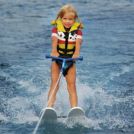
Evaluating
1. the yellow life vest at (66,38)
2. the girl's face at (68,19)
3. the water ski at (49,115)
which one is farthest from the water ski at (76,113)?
the girl's face at (68,19)

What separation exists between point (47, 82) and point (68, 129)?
2889mm

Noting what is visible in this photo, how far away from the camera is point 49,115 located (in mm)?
8500

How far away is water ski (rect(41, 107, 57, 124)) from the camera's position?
841 centimetres

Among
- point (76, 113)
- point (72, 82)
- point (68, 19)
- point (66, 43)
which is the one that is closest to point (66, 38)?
point (66, 43)

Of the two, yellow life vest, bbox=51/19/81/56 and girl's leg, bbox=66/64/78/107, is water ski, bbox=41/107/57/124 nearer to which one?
girl's leg, bbox=66/64/78/107

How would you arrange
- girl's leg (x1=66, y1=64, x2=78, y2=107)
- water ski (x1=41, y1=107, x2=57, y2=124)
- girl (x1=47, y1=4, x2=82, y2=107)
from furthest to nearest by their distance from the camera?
girl's leg (x1=66, y1=64, x2=78, y2=107) → girl (x1=47, y1=4, x2=82, y2=107) → water ski (x1=41, y1=107, x2=57, y2=124)

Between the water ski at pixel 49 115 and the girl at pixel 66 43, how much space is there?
177 millimetres

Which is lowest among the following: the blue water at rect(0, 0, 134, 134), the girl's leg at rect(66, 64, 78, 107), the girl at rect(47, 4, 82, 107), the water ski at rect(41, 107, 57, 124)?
the blue water at rect(0, 0, 134, 134)

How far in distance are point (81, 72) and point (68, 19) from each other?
11.2 feet

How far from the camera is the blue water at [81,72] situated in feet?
28.3

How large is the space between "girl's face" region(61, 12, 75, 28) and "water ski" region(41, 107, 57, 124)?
1282mm

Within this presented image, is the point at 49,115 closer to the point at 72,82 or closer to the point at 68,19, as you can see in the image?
the point at 72,82

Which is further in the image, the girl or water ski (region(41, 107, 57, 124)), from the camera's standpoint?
the girl

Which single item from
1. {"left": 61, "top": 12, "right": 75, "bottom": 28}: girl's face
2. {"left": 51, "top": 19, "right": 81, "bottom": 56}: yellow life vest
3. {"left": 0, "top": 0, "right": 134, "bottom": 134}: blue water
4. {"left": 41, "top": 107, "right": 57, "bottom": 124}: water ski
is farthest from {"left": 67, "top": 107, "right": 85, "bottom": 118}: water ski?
{"left": 61, "top": 12, "right": 75, "bottom": 28}: girl's face
